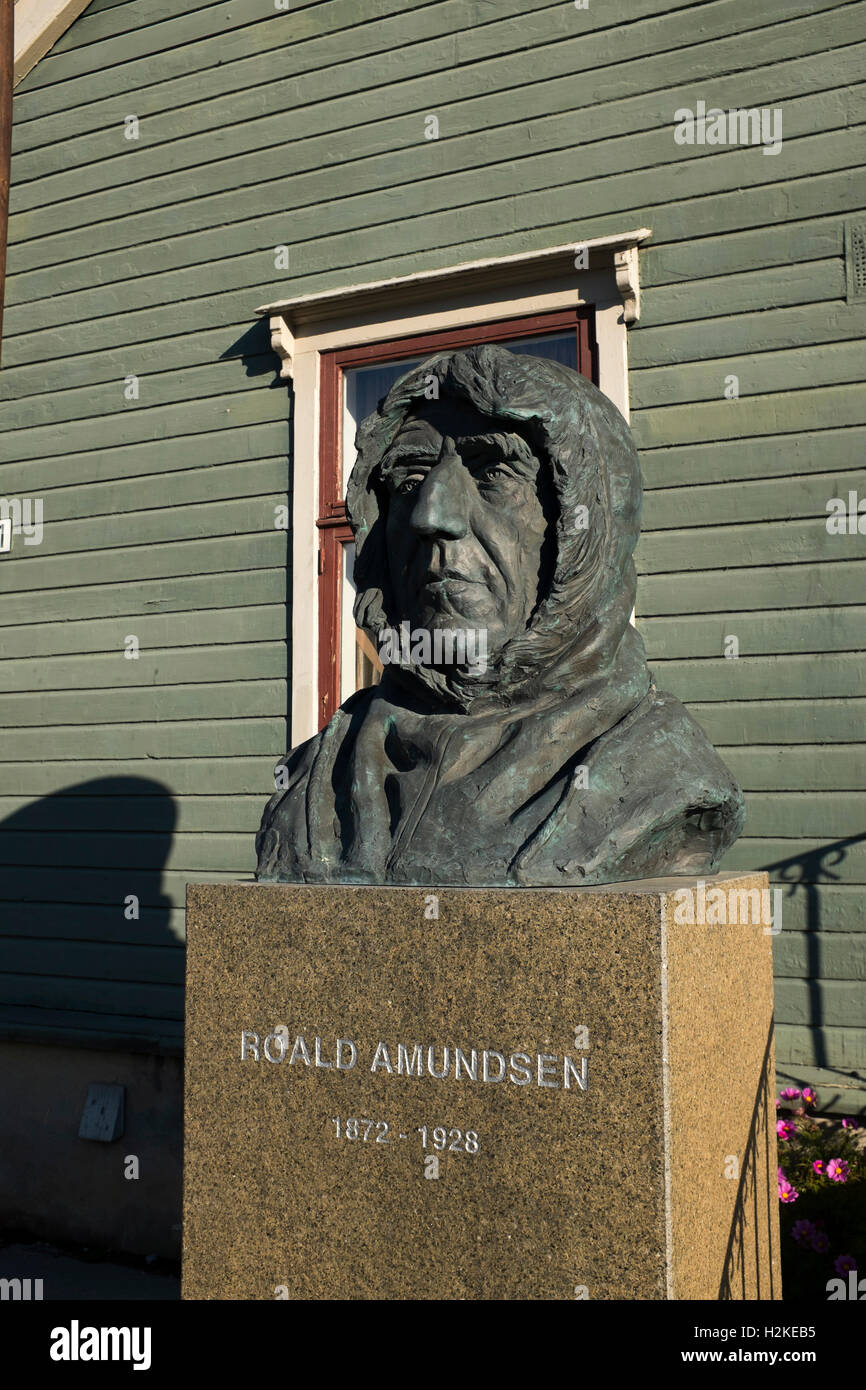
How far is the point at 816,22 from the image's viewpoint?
4.97 meters

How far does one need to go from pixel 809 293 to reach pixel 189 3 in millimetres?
3937

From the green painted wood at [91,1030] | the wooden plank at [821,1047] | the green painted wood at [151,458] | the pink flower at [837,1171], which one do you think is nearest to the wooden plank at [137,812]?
the green painted wood at [91,1030]

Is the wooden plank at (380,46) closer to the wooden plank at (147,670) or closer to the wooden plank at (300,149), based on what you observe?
the wooden plank at (300,149)

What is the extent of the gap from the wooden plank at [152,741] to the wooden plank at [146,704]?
41 millimetres

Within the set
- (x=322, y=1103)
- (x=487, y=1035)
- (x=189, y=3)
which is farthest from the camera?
(x=189, y=3)

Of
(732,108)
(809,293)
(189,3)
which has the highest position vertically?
(189,3)

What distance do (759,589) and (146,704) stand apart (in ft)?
10.5

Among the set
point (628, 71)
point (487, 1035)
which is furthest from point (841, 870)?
point (628, 71)


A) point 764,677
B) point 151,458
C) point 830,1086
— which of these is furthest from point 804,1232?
point 151,458

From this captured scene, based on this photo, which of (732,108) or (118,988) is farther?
(118,988)

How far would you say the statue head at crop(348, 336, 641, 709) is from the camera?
2.96 m

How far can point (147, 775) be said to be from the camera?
645 cm

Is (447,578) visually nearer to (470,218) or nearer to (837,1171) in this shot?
(837,1171)

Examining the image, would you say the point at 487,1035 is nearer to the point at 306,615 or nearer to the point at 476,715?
the point at 476,715
